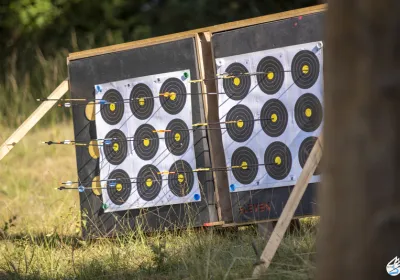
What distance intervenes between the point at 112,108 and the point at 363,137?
138 inches

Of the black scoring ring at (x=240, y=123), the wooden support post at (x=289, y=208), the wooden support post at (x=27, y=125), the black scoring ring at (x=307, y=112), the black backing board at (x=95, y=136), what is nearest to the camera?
the wooden support post at (x=289, y=208)

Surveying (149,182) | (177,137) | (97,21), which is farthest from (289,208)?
(97,21)

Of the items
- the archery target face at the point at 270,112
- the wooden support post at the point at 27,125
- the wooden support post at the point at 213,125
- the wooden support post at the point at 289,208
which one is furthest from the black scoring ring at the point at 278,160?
the wooden support post at the point at 27,125

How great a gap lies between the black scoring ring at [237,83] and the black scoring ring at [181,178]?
49 centimetres

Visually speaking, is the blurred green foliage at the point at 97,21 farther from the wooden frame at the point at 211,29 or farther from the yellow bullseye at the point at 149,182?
the yellow bullseye at the point at 149,182

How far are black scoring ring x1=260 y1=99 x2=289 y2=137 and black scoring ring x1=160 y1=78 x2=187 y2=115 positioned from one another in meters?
0.50

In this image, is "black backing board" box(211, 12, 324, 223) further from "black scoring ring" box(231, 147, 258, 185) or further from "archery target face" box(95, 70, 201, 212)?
"archery target face" box(95, 70, 201, 212)

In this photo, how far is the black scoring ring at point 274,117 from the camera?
483 centimetres

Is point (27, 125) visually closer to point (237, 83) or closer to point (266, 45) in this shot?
point (237, 83)

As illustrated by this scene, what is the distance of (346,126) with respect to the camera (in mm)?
1947

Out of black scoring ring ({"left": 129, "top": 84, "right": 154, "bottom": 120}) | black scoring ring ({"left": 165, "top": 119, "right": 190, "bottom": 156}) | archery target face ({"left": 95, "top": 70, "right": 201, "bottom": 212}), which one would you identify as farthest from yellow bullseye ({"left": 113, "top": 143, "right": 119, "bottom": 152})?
black scoring ring ({"left": 165, "top": 119, "right": 190, "bottom": 156})

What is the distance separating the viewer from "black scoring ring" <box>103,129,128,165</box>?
531cm

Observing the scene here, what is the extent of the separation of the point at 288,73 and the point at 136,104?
3.21 feet

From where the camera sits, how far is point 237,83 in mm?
4934
